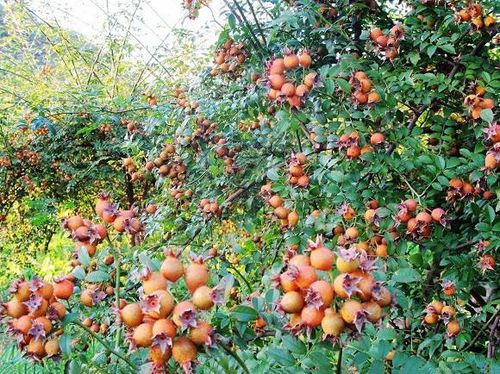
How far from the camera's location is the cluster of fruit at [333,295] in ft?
2.15

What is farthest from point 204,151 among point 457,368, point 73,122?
point 73,122

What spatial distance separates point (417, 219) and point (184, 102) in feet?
4.11

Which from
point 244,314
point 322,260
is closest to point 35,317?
point 244,314

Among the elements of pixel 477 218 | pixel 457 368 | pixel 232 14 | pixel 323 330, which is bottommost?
pixel 457 368

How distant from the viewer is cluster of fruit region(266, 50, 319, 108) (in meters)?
1.39

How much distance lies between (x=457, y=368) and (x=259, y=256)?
0.82 m

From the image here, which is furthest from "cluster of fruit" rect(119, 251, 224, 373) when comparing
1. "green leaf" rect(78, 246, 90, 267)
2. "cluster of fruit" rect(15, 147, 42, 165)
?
"cluster of fruit" rect(15, 147, 42, 165)

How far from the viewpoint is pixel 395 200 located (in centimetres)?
157

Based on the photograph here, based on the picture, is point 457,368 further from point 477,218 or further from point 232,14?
point 232,14

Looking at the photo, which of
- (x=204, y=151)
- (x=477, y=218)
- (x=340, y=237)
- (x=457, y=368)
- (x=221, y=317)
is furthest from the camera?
(x=204, y=151)

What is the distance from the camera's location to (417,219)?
138 cm

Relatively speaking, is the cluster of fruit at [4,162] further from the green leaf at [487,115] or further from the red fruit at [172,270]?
the red fruit at [172,270]

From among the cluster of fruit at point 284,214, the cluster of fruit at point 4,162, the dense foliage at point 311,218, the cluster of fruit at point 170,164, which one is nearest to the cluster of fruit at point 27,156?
the cluster of fruit at point 4,162

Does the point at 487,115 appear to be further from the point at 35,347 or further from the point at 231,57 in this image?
the point at 35,347
